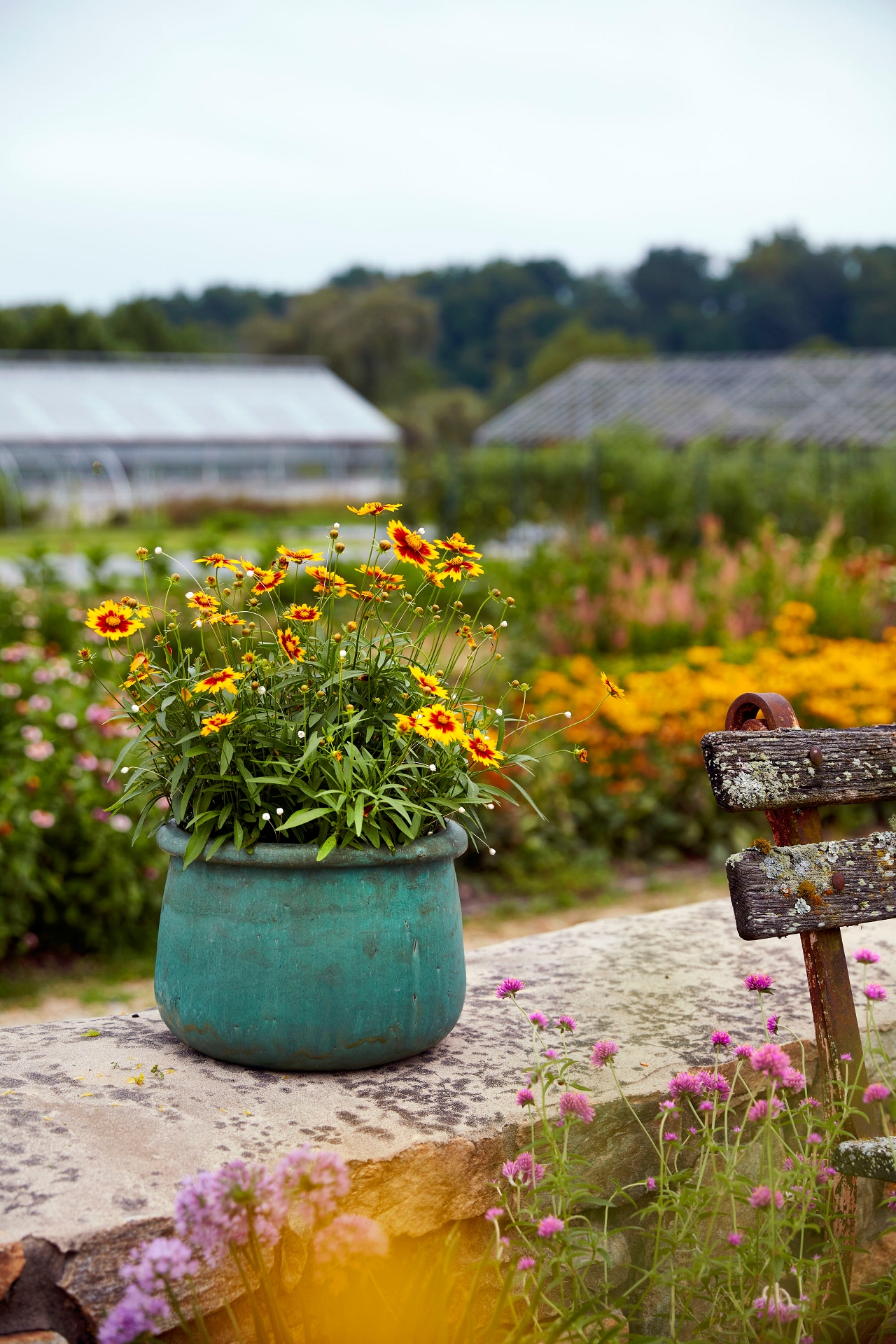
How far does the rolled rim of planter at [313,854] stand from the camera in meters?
1.61

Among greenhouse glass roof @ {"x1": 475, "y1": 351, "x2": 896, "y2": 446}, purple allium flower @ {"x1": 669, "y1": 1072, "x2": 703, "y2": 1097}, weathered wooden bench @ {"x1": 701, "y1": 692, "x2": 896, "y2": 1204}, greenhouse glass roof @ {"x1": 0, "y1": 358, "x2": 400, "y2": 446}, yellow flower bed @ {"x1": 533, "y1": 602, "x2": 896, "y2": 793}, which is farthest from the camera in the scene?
greenhouse glass roof @ {"x1": 0, "y1": 358, "x2": 400, "y2": 446}

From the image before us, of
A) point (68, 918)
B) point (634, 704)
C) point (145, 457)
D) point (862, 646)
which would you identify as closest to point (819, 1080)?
point (68, 918)

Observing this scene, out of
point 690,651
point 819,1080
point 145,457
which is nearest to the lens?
point 819,1080

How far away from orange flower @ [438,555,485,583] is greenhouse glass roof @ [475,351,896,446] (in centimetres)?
1612

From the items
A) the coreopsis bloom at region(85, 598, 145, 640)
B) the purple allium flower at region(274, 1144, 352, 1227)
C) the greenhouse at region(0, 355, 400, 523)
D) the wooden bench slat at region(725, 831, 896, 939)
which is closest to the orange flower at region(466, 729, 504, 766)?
the wooden bench slat at region(725, 831, 896, 939)

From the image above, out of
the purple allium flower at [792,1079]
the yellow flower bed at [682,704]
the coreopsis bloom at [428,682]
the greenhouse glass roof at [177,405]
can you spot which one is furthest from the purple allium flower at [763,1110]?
the greenhouse glass roof at [177,405]

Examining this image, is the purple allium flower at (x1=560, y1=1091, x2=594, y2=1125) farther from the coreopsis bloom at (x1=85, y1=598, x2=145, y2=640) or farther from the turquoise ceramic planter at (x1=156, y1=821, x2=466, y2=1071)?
the coreopsis bloom at (x1=85, y1=598, x2=145, y2=640)

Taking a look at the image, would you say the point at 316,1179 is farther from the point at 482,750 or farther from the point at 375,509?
the point at 375,509

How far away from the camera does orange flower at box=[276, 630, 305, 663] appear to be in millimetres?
1656

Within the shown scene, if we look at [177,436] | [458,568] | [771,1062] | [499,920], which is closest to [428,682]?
[458,568]

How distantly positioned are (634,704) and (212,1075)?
3.48 meters

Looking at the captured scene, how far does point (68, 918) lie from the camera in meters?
3.79

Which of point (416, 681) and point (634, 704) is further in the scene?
point (634, 704)

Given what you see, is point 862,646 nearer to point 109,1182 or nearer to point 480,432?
point 109,1182
